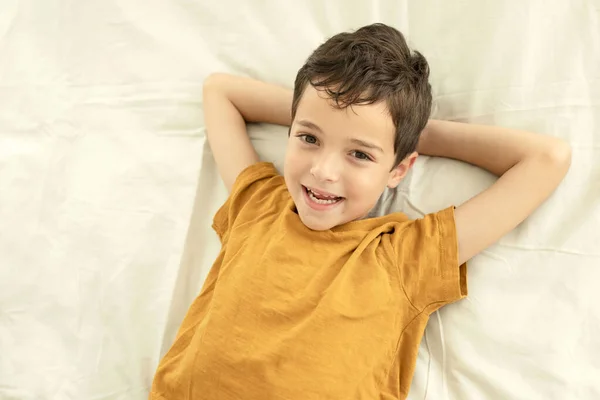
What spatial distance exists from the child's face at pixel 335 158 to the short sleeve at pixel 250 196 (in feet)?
0.35

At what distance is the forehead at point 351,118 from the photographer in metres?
0.83

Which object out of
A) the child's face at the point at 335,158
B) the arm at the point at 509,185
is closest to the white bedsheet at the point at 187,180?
the arm at the point at 509,185

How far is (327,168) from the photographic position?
0.84 metres

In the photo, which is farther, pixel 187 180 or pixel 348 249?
pixel 187 180

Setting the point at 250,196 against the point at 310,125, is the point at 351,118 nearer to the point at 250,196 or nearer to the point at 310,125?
the point at 310,125

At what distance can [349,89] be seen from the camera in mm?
826

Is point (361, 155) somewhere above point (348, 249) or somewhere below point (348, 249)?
above

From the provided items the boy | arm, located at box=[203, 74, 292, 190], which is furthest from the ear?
arm, located at box=[203, 74, 292, 190]

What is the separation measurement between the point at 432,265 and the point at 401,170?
17cm

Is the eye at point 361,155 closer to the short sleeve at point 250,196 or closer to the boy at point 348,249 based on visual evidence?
the boy at point 348,249

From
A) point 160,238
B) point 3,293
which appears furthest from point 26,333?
point 160,238

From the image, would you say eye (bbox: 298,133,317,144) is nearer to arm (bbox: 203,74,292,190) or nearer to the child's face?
the child's face

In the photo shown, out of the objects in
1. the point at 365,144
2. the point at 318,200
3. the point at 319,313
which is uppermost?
the point at 365,144

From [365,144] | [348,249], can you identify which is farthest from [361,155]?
[348,249]
